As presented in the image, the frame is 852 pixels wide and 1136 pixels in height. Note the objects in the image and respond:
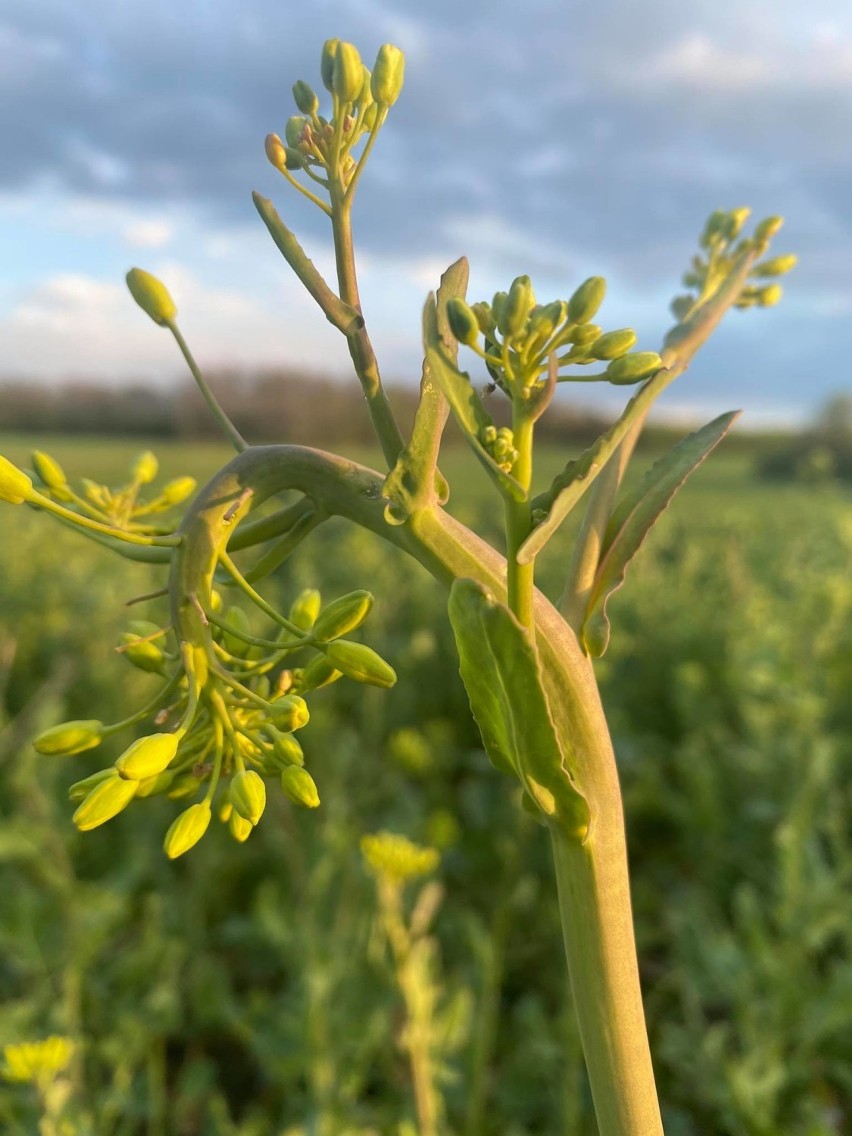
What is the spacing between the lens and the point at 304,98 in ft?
2.19

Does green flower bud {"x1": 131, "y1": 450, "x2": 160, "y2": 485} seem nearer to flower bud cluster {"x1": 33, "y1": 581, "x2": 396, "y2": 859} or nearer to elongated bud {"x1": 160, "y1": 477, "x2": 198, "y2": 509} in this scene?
elongated bud {"x1": 160, "y1": 477, "x2": 198, "y2": 509}

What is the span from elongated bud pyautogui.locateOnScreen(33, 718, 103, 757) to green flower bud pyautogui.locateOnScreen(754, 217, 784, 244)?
80cm

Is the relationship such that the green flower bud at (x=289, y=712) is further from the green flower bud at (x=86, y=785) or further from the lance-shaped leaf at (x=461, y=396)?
the lance-shaped leaf at (x=461, y=396)

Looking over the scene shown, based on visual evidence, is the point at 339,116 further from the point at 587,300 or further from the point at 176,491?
the point at 176,491

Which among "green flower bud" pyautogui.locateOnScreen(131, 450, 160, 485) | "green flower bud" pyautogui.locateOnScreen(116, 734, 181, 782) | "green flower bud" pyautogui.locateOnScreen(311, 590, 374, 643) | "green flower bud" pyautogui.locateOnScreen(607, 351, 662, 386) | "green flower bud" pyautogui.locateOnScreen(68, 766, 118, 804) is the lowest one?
"green flower bud" pyautogui.locateOnScreen(68, 766, 118, 804)

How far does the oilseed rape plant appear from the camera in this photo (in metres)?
0.59

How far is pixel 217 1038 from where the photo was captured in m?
2.50

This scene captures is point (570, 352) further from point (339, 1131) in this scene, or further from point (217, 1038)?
point (217, 1038)

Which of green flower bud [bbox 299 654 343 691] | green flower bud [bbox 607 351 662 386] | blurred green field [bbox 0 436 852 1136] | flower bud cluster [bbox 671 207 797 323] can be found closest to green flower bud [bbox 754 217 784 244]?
flower bud cluster [bbox 671 207 797 323]

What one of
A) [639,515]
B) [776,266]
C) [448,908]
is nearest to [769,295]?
[776,266]

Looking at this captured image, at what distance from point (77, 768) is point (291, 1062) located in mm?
1539

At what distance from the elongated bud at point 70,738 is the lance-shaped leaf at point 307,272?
37cm

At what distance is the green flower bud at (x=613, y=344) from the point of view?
61 centimetres

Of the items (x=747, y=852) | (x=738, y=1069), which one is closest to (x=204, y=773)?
(x=738, y=1069)
